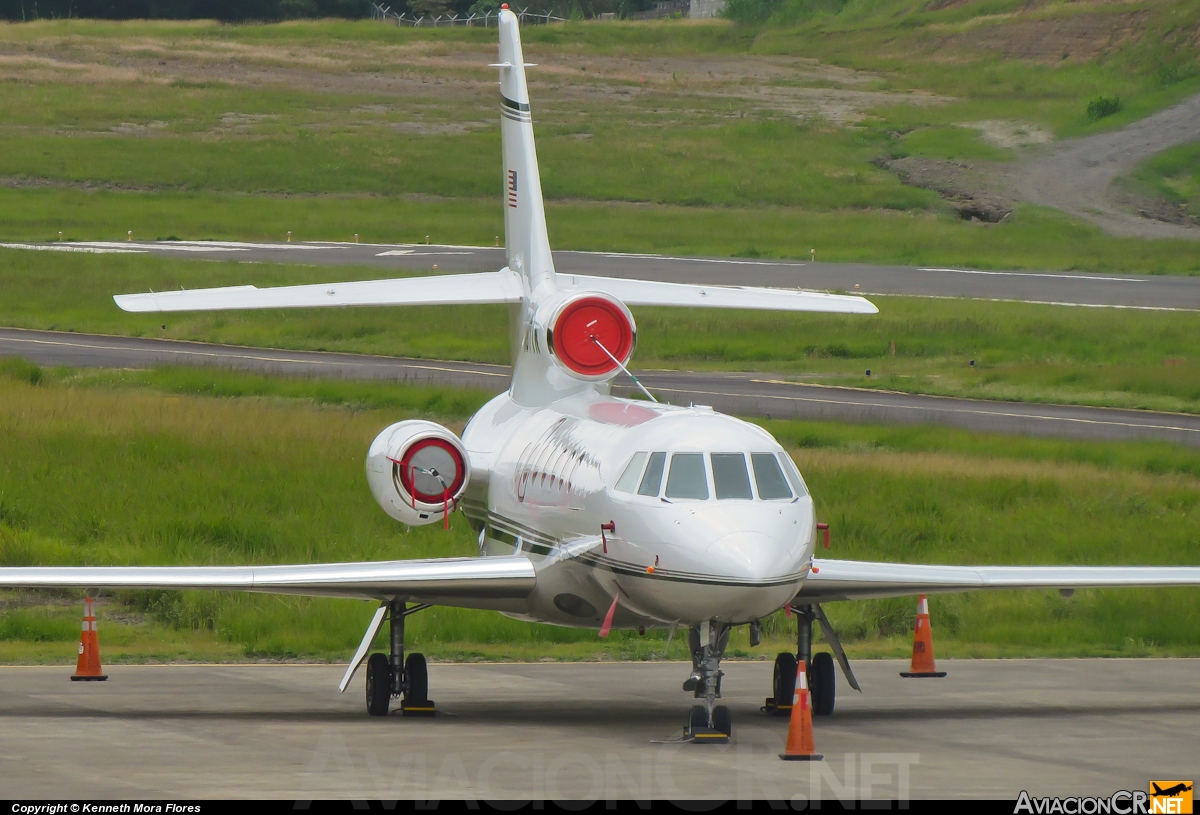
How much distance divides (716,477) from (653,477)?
559 millimetres

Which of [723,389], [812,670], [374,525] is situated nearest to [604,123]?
[723,389]

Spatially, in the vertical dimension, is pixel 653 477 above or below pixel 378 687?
above

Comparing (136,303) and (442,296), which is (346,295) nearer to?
(442,296)

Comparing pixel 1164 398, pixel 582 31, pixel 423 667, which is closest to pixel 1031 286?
pixel 1164 398

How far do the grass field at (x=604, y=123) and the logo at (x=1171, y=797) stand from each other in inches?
2151

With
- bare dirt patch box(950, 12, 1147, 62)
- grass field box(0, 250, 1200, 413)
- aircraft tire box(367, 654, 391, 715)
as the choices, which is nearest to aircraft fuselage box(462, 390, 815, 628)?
aircraft tire box(367, 654, 391, 715)

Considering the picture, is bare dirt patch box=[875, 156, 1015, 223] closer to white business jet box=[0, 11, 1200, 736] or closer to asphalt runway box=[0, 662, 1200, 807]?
asphalt runway box=[0, 662, 1200, 807]

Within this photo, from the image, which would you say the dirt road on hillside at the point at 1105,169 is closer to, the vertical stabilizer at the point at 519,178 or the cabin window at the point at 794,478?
the vertical stabilizer at the point at 519,178

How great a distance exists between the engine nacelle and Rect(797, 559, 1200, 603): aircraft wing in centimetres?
394

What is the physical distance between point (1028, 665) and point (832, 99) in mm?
80655

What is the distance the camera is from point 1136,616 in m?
23.9

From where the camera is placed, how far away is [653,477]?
15.4 meters

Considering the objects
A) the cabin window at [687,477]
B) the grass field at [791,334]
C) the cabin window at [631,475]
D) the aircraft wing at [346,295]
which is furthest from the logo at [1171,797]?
the grass field at [791,334]

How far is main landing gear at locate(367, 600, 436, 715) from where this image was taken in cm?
1723
